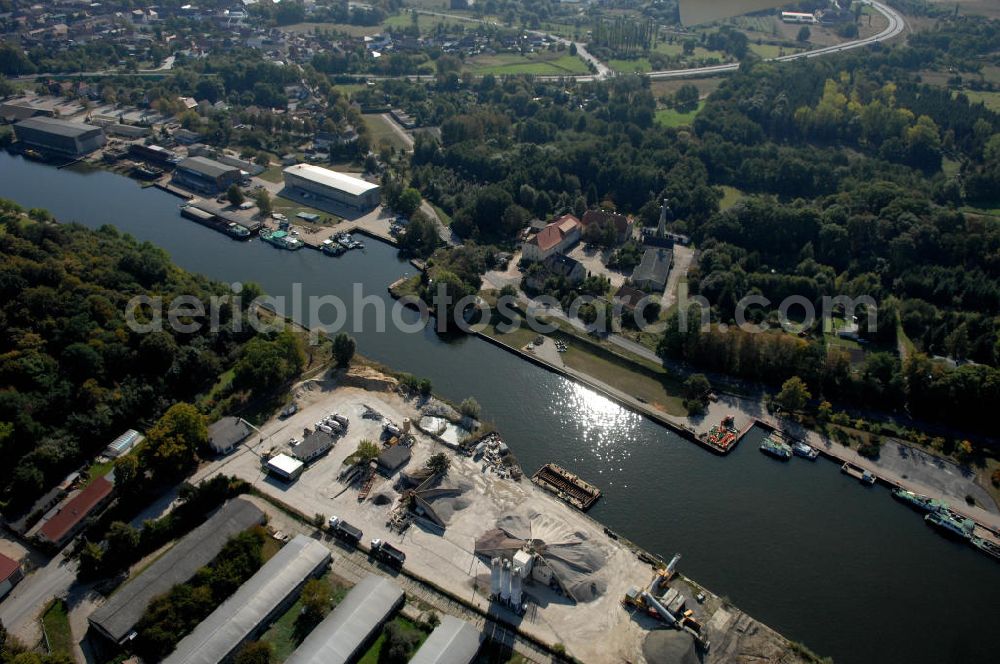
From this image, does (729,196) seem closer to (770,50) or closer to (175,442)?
(175,442)

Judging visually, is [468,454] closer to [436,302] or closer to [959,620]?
[436,302]

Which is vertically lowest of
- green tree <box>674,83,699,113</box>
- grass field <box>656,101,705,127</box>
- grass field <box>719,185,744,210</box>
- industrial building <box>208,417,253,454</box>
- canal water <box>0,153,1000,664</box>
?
canal water <box>0,153,1000,664</box>

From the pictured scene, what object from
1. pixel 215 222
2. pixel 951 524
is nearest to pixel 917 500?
pixel 951 524

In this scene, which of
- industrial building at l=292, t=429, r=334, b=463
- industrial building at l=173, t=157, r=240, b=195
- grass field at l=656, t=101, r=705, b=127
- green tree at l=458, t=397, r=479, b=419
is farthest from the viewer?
grass field at l=656, t=101, r=705, b=127

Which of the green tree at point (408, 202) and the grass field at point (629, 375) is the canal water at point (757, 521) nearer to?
the grass field at point (629, 375)

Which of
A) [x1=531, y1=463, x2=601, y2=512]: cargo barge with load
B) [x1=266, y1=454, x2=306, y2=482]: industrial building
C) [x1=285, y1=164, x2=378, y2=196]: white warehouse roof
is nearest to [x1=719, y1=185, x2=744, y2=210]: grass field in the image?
[x1=285, y1=164, x2=378, y2=196]: white warehouse roof

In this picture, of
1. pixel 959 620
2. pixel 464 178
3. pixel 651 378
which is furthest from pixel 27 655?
pixel 464 178

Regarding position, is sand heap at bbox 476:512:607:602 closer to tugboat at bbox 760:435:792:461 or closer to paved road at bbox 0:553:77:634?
tugboat at bbox 760:435:792:461
